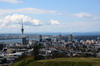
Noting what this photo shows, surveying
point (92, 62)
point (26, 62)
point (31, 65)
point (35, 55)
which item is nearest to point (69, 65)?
point (92, 62)

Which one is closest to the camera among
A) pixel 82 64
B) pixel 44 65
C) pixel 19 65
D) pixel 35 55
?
pixel 82 64

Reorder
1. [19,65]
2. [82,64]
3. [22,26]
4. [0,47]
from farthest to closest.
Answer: [0,47] < [22,26] < [19,65] < [82,64]

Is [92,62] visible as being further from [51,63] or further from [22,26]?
[22,26]

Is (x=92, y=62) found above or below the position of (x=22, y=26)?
below

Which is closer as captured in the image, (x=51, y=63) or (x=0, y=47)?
(x=51, y=63)

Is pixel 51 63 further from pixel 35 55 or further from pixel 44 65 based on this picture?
pixel 35 55

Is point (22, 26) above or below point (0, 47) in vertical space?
above

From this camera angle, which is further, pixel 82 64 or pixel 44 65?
pixel 44 65

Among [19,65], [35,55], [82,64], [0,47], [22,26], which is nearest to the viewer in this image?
[82,64]

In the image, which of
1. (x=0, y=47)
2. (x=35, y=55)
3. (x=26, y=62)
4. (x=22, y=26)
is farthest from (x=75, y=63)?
(x=0, y=47)
